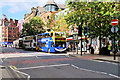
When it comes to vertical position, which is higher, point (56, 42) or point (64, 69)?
point (56, 42)

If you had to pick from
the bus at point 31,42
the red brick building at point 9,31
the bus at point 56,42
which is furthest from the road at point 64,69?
the red brick building at point 9,31

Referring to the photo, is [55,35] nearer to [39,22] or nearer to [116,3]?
[116,3]

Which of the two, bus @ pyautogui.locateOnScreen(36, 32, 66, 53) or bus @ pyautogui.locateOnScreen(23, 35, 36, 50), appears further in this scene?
bus @ pyautogui.locateOnScreen(23, 35, 36, 50)

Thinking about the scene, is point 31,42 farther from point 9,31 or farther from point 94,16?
point 9,31

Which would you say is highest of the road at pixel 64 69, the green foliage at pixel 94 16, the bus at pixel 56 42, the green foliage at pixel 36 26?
the green foliage at pixel 36 26

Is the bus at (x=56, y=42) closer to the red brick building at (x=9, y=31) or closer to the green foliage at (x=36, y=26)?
the green foliage at (x=36, y=26)

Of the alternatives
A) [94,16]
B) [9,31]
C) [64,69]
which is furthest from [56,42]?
[9,31]

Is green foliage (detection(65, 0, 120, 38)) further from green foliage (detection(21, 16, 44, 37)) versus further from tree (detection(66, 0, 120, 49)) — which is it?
green foliage (detection(21, 16, 44, 37))

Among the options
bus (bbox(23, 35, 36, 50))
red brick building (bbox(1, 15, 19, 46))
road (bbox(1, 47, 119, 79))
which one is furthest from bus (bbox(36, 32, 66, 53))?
red brick building (bbox(1, 15, 19, 46))

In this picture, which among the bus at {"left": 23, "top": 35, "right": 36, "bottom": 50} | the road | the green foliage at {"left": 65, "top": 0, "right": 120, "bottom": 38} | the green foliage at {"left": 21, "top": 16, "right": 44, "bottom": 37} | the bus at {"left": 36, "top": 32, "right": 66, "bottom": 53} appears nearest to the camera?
the road

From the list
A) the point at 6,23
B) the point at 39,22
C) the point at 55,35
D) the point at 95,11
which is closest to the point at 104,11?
the point at 95,11

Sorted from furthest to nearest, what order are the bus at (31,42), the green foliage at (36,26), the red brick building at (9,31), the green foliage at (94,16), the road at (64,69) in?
the red brick building at (9,31) → the green foliage at (36,26) → the bus at (31,42) → the green foliage at (94,16) → the road at (64,69)

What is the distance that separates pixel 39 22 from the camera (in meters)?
59.3

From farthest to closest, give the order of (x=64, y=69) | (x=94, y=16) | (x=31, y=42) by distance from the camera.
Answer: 1. (x=31, y=42)
2. (x=94, y=16)
3. (x=64, y=69)
